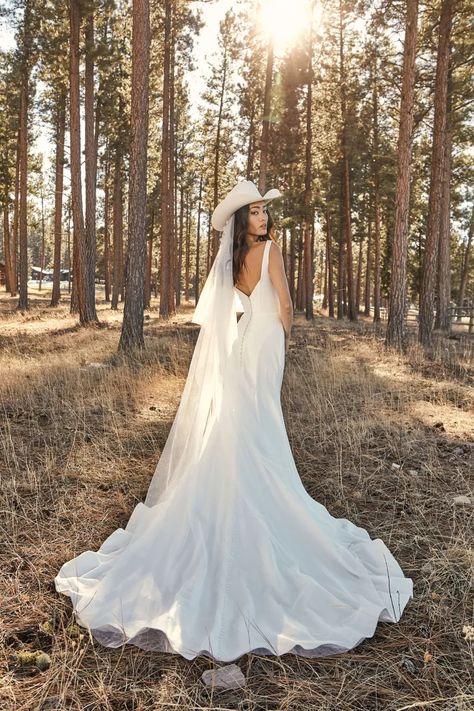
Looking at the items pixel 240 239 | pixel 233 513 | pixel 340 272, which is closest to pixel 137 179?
pixel 240 239

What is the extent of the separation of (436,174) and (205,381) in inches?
520

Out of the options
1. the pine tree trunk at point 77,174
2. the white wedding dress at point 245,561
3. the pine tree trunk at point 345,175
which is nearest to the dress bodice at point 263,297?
the white wedding dress at point 245,561

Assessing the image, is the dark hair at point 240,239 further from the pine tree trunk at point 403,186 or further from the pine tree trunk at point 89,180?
the pine tree trunk at point 89,180

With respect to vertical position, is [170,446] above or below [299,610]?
above

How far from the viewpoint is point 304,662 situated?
8.98 ft

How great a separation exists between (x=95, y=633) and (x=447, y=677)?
1844mm

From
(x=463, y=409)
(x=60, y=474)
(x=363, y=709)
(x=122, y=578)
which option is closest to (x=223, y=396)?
(x=122, y=578)

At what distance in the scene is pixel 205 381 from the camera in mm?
3955

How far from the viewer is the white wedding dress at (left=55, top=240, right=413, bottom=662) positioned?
2.87m

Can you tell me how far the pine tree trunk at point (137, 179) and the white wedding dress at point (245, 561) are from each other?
26.7 ft

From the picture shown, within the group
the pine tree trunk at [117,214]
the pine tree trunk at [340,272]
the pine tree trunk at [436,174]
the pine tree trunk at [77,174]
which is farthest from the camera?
the pine tree trunk at [340,272]

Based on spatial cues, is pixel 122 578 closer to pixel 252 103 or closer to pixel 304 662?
pixel 304 662

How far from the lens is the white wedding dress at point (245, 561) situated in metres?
2.87

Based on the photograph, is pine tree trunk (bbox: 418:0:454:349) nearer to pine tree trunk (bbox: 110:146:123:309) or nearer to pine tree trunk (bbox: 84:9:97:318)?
pine tree trunk (bbox: 84:9:97:318)
